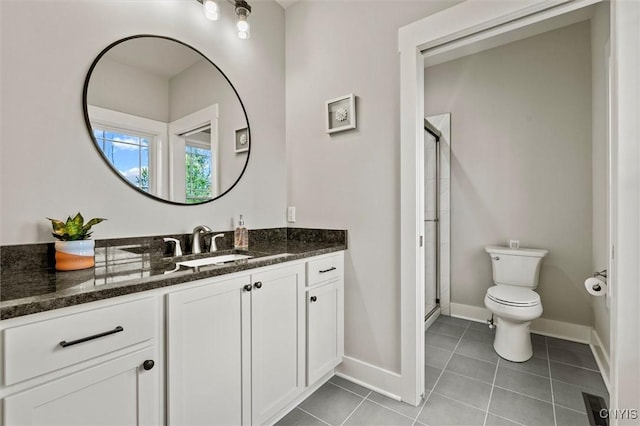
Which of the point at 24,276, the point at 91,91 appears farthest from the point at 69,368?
the point at 91,91

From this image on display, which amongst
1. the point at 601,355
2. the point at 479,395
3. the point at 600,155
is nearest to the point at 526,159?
the point at 600,155

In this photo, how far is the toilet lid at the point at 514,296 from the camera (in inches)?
82.8

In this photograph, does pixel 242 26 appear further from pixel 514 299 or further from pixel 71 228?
pixel 514 299

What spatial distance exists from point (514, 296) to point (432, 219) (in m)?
1.03

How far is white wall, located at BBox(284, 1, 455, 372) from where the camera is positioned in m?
1.76

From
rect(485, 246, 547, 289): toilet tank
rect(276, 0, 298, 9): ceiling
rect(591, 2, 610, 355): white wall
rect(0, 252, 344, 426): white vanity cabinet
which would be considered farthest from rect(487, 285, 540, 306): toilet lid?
rect(276, 0, 298, 9): ceiling

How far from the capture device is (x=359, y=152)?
190 centimetres

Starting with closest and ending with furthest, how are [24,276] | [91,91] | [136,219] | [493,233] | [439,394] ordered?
[24,276]
[91,91]
[136,219]
[439,394]
[493,233]

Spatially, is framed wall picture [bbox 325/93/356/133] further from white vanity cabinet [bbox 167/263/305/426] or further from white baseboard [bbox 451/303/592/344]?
white baseboard [bbox 451/303/592/344]

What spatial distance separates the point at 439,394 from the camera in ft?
5.78

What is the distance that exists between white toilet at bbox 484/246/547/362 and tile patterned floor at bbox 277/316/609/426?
117mm

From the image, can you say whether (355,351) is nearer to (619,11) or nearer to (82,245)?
(82,245)

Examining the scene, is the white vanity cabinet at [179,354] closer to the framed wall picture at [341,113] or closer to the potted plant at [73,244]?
the potted plant at [73,244]

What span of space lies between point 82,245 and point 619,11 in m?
2.30
